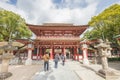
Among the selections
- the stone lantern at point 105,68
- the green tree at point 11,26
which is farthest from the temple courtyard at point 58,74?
the green tree at point 11,26

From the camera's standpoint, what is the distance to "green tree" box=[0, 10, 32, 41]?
78.1 ft

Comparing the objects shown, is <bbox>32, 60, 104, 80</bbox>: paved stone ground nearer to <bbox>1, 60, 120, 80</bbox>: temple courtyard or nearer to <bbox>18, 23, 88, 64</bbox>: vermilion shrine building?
<bbox>1, 60, 120, 80</bbox>: temple courtyard

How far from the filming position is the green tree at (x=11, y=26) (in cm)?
2380

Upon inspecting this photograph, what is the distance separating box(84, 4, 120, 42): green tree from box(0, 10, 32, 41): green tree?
1820 cm

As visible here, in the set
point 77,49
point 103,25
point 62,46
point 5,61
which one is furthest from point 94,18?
point 5,61

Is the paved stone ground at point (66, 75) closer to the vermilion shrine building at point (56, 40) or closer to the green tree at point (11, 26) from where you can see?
the vermilion shrine building at point (56, 40)

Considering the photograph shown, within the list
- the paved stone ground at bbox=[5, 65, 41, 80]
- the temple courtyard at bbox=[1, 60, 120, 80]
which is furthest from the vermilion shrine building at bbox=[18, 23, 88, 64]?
the temple courtyard at bbox=[1, 60, 120, 80]

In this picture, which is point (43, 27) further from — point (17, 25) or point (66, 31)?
point (17, 25)

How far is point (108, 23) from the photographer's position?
19.9 m

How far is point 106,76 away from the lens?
6.93 meters

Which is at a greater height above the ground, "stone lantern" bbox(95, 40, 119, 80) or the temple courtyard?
"stone lantern" bbox(95, 40, 119, 80)

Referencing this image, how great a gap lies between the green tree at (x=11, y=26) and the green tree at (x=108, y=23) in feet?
59.7

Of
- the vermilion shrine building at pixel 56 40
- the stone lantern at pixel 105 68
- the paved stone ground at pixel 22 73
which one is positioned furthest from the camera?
the vermilion shrine building at pixel 56 40

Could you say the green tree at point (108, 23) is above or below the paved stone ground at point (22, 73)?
above
